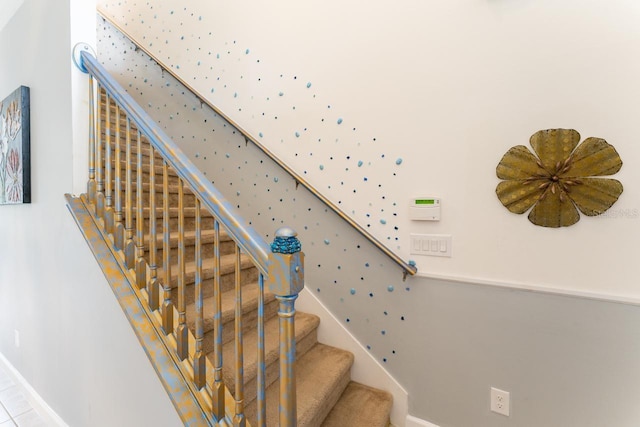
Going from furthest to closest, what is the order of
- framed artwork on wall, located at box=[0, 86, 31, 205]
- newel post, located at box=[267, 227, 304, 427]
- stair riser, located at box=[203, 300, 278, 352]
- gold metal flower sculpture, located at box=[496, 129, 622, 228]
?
framed artwork on wall, located at box=[0, 86, 31, 205] → stair riser, located at box=[203, 300, 278, 352] → gold metal flower sculpture, located at box=[496, 129, 622, 228] → newel post, located at box=[267, 227, 304, 427]

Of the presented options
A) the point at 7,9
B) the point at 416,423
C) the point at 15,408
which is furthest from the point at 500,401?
the point at 7,9

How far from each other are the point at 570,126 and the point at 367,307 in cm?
130

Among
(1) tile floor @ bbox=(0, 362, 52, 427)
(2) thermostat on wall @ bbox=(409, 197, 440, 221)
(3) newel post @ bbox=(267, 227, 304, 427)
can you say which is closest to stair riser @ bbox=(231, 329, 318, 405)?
(3) newel post @ bbox=(267, 227, 304, 427)

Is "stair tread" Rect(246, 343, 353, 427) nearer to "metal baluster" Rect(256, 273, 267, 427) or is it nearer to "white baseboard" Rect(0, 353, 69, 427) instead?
"metal baluster" Rect(256, 273, 267, 427)

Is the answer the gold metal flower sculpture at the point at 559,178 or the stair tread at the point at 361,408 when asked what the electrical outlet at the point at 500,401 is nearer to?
the stair tread at the point at 361,408

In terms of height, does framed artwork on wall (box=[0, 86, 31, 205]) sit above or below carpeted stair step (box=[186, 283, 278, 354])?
above

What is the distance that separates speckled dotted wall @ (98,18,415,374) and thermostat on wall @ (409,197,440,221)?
1.01ft

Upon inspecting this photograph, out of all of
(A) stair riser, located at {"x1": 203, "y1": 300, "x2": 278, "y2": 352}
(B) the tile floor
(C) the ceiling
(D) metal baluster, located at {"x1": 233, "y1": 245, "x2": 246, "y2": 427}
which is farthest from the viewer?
(C) the ceiling

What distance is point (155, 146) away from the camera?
113cm

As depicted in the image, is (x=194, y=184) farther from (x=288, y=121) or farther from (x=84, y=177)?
(x=288, y=121)

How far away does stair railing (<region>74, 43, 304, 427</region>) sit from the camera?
79 cm

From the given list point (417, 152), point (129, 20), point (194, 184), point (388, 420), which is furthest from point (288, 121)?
point (129, 20)

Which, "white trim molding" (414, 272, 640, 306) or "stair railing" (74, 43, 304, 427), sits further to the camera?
"white trim molding" (414, 272, 640, 306)

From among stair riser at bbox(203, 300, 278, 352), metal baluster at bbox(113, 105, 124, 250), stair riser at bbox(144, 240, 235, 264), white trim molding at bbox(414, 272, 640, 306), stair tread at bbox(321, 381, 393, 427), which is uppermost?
metal baluster at bbox(113, 105, 124, 250)
